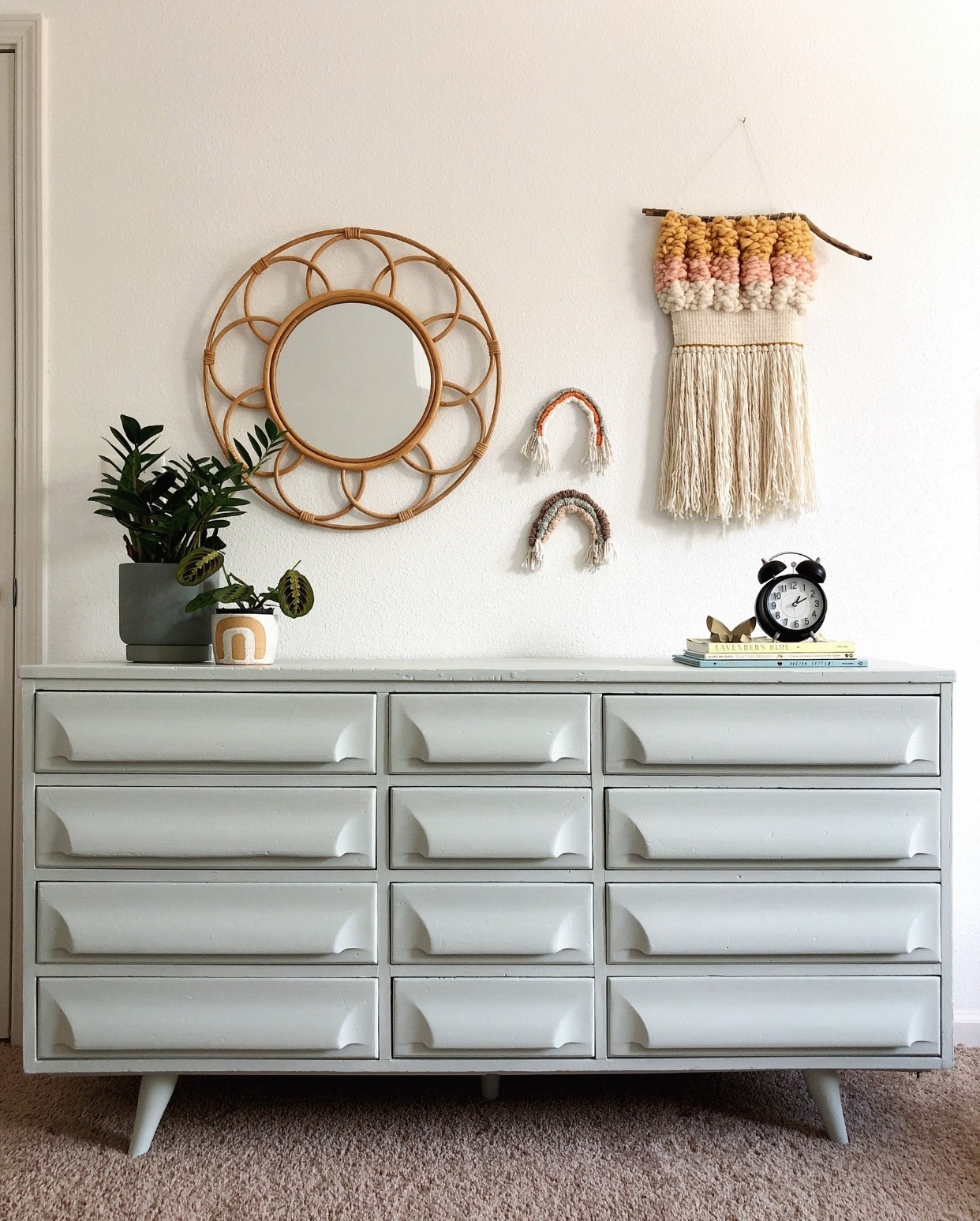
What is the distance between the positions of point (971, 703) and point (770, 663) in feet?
2.35

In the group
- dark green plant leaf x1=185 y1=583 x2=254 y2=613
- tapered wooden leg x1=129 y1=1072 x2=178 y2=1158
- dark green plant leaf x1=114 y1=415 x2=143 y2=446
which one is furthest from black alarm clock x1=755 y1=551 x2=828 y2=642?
tapered wooden leg x1=129 y1=1072 x2=178 y2=1158

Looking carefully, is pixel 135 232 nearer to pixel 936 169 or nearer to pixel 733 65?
pixel 733 65

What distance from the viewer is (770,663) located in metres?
1.60

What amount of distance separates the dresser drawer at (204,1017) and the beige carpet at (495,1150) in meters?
0.20

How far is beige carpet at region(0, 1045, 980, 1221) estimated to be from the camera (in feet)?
4.72

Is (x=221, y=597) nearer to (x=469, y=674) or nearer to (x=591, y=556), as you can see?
(x=469, y=674)

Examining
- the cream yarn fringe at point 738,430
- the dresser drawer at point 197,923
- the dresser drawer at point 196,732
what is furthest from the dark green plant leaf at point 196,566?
the cream yarn fringe at point 738,430

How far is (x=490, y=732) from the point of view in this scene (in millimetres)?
1535

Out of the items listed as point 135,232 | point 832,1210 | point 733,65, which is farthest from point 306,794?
point 733,65

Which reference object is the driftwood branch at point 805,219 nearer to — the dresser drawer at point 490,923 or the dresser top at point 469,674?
the dresser top at point 469,674

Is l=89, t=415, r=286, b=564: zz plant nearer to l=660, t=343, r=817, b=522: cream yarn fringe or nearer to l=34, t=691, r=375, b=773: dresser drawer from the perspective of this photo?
l=34, t=691, r=375, b=773: dresser drawer

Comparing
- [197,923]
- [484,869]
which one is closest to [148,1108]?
[197,923]

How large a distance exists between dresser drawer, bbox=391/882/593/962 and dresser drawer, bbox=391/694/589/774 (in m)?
0.21

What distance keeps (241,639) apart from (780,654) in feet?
3.25
